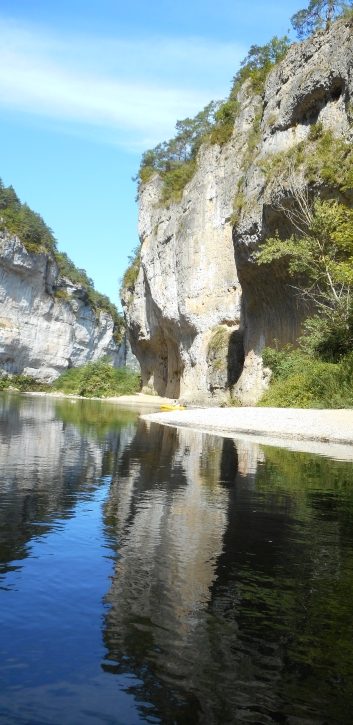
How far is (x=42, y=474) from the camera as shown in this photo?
9.35 metres

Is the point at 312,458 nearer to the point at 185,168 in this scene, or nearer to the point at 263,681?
the point at 263,681

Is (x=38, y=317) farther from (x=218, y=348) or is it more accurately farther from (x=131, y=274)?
(x=218, y=348)

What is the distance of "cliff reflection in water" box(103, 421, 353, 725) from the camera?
3.12 metres

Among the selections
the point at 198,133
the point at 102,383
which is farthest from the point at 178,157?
the point at 102,383

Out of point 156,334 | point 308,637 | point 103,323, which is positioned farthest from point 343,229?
point 103,323

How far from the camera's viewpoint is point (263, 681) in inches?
129

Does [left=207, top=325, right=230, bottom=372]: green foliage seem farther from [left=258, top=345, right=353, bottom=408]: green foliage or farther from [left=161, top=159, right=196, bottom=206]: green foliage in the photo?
[left=161, top=159, right=196, bottom=206]: green foliage

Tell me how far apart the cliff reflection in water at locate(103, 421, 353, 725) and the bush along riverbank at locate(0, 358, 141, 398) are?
186ft

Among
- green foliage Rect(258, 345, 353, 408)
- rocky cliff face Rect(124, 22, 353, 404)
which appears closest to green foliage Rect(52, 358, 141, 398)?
rocky cliff face Rect(124, 22, 353, 404)

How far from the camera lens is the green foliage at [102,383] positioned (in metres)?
66.0

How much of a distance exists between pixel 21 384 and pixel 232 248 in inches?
1771

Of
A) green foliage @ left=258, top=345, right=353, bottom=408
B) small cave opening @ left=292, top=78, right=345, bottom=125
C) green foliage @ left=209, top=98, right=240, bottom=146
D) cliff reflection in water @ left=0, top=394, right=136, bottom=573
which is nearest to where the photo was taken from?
cliff reflection in water @ left=0, top=394, right=136, bottom=573

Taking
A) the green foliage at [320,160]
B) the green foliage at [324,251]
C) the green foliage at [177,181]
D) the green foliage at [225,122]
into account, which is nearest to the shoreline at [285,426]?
the green foliage at [324,251]

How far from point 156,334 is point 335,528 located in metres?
51.5
